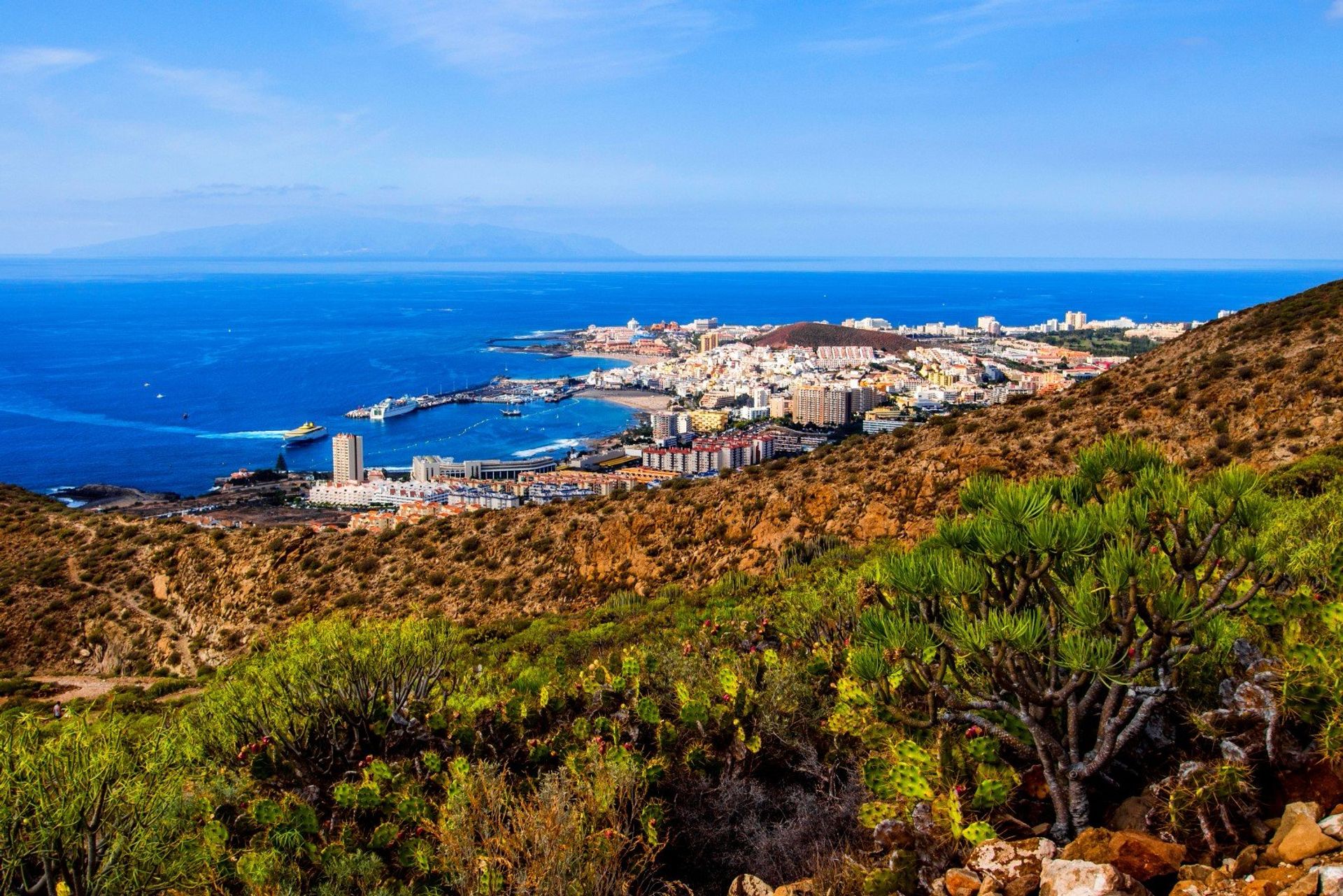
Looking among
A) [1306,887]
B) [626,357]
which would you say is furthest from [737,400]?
[1306,887]

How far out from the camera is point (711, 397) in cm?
6166

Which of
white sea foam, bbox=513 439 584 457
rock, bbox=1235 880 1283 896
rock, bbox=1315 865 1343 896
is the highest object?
rock, bbox=1315 865 1343 896

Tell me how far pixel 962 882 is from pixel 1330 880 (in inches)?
35.8

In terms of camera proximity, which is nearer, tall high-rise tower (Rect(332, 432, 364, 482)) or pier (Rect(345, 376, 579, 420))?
tall high-rise tower (Rect(332, 432, 364, 482))

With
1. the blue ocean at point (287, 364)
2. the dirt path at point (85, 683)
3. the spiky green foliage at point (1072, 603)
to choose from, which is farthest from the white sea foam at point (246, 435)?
the spiky green foliage at point (1072, 603)

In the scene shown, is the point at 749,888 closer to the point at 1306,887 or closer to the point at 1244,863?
the point at 1244,863

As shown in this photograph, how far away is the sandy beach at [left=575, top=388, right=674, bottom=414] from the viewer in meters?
62.6

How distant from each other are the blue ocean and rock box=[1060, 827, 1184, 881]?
1673 inches

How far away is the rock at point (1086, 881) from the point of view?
2217 millimetres

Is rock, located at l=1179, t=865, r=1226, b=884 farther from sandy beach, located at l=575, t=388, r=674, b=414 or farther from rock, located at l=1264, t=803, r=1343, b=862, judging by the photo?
sandy beach, located at l=575, t=388, r=674, b=414

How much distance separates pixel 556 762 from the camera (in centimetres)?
413

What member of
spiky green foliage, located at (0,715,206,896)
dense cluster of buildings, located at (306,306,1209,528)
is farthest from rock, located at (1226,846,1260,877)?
dense cluster of buildings, located at (306,306,1209,528)

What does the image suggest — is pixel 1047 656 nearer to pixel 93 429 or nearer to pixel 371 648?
pixel 371 648

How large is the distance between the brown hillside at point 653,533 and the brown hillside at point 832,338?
7112cm
